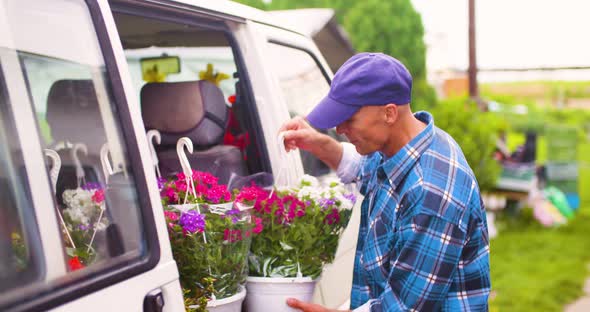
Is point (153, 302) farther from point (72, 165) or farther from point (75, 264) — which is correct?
point (72, 165)

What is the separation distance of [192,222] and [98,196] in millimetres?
316

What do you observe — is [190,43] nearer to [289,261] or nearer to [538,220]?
[289,261]

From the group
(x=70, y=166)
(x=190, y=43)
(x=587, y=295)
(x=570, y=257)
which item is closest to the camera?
(x=70, y=166)

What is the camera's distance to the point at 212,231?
6.67 ft

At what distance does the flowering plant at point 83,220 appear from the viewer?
1.69 meters

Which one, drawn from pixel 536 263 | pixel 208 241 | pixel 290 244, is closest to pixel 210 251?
pixel 208 241

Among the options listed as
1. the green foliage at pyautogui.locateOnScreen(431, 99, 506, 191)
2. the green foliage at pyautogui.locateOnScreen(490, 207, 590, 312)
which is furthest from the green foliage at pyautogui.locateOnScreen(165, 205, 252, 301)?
the green foliage at pyautogui.locateOnScreen(431, 99, 506, 191)

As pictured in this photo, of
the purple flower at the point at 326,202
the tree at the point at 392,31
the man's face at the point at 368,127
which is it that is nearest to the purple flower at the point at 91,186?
the man's face at the point at 368,127

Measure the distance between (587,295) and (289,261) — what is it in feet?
17.9

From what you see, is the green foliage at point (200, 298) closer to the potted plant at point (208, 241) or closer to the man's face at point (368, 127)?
the potted plant at point (208, 241)

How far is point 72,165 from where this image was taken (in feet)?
6.33

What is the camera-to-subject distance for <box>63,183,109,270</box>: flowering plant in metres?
1.69

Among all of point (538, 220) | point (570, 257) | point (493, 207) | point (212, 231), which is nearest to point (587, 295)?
point (570, 257)

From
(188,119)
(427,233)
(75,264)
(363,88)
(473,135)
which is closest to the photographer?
(75,264)
